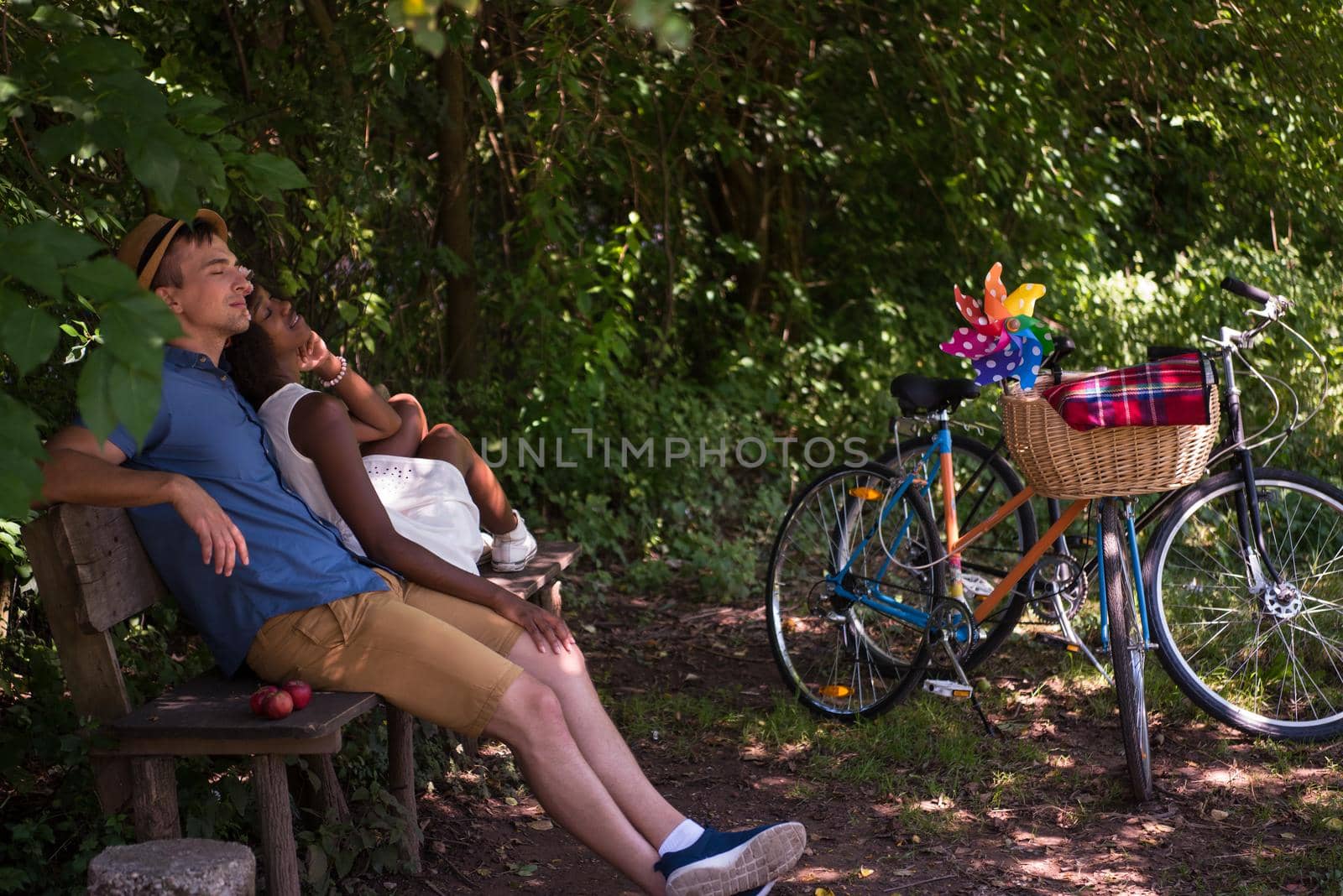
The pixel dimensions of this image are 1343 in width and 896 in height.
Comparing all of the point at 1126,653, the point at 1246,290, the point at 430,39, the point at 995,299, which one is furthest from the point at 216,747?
A: the point at 1246,290

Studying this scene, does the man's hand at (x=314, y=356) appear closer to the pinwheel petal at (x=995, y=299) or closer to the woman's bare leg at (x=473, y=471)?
the woman's bare leg at (x=473, y=471)

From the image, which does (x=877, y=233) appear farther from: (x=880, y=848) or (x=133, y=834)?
(x=133, y=834)

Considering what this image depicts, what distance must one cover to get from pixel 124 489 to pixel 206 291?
0.57 m

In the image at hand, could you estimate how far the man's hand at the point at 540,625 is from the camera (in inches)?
123

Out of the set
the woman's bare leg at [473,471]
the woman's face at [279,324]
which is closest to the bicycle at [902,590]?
the woman's bare leg at [473,471]

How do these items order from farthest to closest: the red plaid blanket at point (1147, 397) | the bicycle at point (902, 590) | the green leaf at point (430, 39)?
the bicycle at point (902, 590) → the red plaid blanket at point (1147, 397) → the green leaf at point (430, 39)

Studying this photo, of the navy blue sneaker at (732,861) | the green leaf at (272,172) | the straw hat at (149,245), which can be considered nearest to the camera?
the green leaf at (272,172)

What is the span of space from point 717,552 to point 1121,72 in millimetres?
Result: 3557

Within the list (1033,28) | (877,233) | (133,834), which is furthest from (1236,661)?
(877,233)

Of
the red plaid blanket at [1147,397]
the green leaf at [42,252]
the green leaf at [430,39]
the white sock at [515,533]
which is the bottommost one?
the white sock at [515,533]

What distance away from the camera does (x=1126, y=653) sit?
11.9 feet

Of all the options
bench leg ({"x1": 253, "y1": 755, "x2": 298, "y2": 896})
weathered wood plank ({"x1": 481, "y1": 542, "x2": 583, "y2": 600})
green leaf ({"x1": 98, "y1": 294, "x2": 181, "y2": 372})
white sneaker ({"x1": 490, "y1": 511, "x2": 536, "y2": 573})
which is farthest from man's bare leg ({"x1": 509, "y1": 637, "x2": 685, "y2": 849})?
green leaf ({"x1": 98, "y1": 294, "x2": 181, "y2": 372})

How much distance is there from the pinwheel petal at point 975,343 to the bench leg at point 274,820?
7.33ft

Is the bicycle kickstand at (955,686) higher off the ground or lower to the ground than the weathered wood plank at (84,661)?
lower
